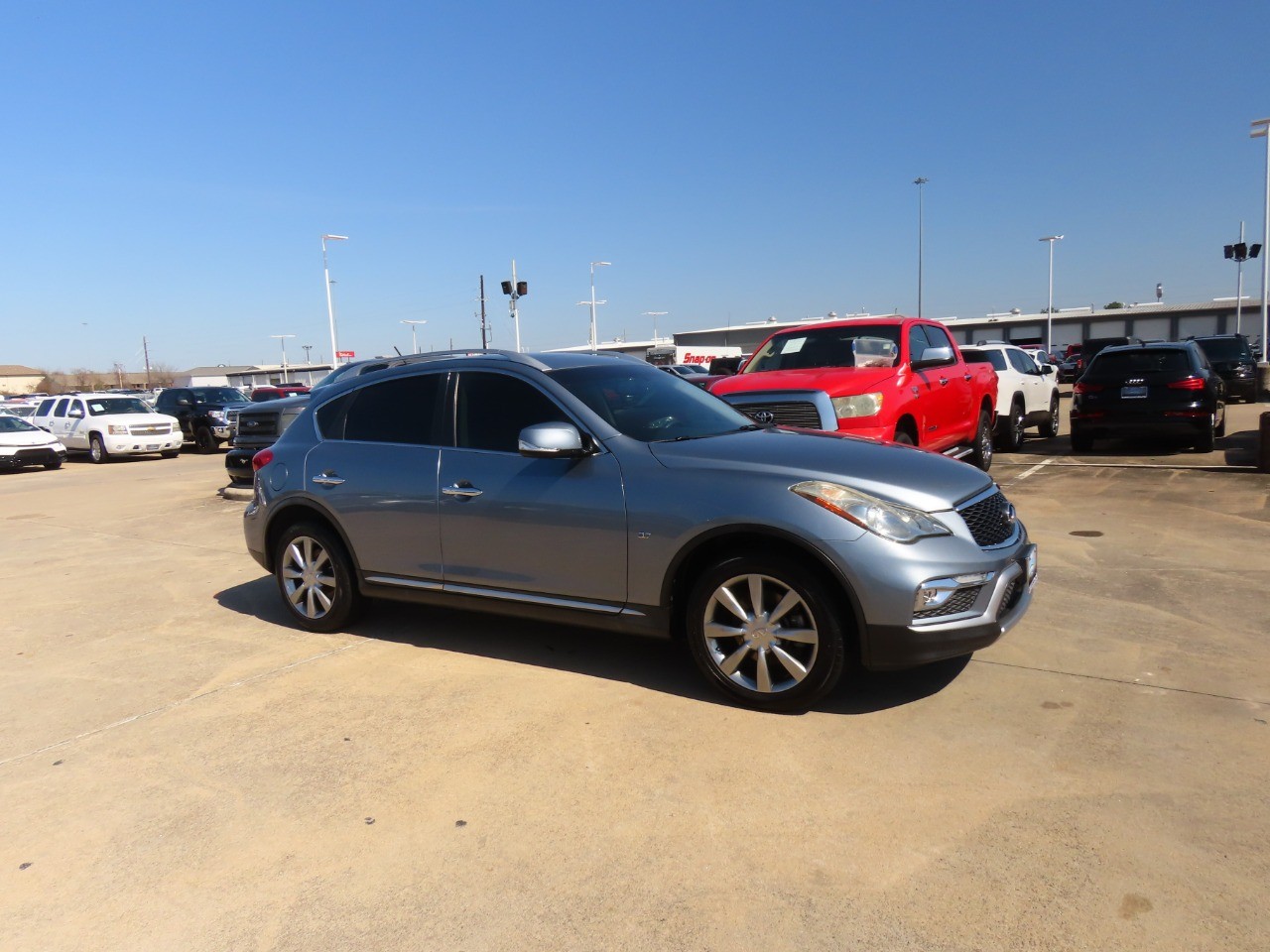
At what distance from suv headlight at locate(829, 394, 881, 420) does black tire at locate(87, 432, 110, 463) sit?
20.3 meters

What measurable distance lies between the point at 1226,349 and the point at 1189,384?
524 inches

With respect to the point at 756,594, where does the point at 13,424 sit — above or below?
above

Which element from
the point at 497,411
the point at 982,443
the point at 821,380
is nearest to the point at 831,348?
the point at 821,380

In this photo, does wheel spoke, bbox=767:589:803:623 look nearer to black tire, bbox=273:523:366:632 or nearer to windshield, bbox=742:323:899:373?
black tire, bbox=273:523:366:632

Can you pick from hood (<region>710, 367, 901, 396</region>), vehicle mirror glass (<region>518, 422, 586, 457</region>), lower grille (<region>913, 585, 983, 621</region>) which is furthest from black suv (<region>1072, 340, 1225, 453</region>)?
vehicle mirror glass (<region>518, 422, 586, 457</region>)

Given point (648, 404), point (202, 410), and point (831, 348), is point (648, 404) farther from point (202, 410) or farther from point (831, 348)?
point (202, 410)

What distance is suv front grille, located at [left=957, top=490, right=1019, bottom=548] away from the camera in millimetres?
4035

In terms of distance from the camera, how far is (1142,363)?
1222 cm

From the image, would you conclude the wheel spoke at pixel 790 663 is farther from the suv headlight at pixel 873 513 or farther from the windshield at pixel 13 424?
the windshield at pixel 13 424

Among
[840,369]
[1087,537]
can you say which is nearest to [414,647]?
[840,369]

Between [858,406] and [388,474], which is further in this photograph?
[858,406]

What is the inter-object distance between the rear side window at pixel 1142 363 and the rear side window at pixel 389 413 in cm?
1066

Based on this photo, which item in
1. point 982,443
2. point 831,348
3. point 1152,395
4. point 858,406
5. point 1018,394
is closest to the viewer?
point 858,406

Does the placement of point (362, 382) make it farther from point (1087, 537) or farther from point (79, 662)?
point (1087, 537)
